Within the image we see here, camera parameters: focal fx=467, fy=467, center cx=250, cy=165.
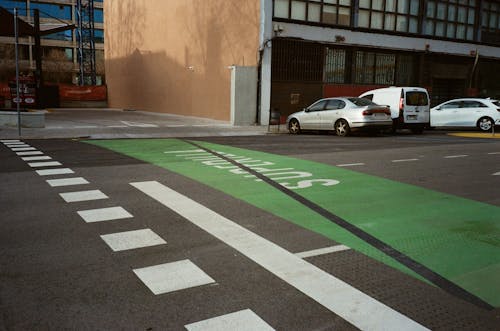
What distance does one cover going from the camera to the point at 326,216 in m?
5.95

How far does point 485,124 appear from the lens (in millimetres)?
20688

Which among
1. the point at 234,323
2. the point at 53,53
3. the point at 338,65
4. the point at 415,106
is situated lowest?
the point at 234,323

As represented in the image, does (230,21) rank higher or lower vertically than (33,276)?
higher

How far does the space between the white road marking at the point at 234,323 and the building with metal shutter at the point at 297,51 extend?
1962 centimetres

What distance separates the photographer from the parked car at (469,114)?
20328 mm

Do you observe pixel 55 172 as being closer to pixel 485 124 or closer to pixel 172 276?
pixel 172 276

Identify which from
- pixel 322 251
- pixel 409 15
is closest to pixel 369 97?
pixel 409 15

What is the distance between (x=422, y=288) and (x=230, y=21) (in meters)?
21.9

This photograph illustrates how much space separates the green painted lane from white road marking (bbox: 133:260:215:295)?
5.51 ft

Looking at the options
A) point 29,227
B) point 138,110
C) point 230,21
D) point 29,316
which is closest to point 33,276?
point 29,316

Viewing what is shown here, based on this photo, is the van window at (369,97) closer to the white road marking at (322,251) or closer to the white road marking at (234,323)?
the white road marking at (322,251)

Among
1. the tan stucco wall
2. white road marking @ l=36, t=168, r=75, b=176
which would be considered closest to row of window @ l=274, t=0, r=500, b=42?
the tan stucco wall

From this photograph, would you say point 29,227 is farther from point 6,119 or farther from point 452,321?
point 6,119

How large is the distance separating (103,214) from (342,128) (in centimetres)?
1351
